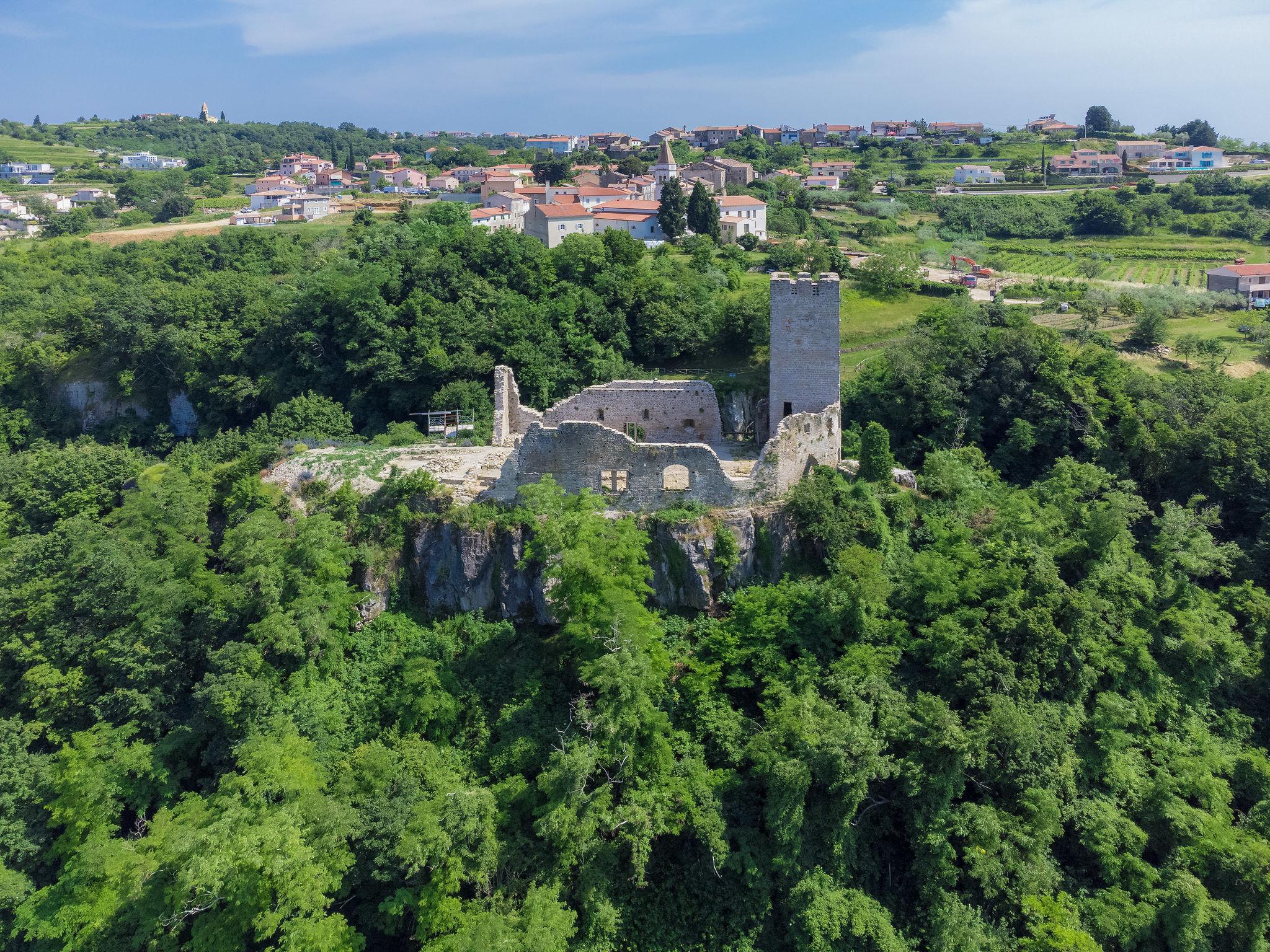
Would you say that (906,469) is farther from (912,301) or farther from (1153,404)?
(912,301)

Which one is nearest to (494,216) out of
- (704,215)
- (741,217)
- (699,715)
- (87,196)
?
(704,215)

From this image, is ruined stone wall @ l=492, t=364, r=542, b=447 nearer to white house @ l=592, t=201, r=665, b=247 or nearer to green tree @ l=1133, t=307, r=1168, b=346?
green tree @ l=1133, t=307, r=1168, b=346

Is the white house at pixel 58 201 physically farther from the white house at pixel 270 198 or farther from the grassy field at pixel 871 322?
the grassy field at pixel 871 322

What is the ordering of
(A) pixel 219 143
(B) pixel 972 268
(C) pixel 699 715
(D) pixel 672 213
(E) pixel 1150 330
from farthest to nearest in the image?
1. (A) pixel 219 143
2. (D) pixel 672 213
3. (B) pixel 972 268
4. (E) pixel 1150 330
5. (C) pixel 699 715

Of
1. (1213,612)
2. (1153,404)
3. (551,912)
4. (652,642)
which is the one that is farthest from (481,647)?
(1153,404)

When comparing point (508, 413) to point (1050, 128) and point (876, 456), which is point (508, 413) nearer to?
point (876, 456)

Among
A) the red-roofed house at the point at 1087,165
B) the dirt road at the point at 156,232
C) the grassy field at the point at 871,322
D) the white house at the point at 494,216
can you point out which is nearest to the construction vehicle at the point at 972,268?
the grassy field at the point at 871,322
